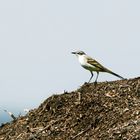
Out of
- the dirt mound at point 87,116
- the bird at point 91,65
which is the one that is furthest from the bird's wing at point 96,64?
the dirt mound at point 87,116

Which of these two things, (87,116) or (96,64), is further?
(96,64)

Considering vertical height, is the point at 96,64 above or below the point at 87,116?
above

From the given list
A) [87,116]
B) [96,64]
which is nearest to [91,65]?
[96,64]

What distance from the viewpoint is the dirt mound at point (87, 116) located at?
18.4 metres

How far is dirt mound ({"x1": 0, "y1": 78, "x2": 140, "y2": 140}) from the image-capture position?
18.4 m

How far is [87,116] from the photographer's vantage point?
1962 cm

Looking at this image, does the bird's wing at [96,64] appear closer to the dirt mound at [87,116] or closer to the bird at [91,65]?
the bird at [91,65]

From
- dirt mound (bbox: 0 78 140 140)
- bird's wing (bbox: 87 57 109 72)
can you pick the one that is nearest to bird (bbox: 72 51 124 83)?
bird's wing (bbox: 87 57 109 72)

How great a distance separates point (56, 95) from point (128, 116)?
3.59 m

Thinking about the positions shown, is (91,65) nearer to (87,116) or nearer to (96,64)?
(96,64)

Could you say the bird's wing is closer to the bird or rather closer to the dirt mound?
the bird

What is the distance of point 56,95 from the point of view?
21.7 m

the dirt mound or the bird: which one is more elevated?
the bird

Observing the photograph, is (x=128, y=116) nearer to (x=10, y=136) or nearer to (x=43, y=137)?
(x=43, y=137)
